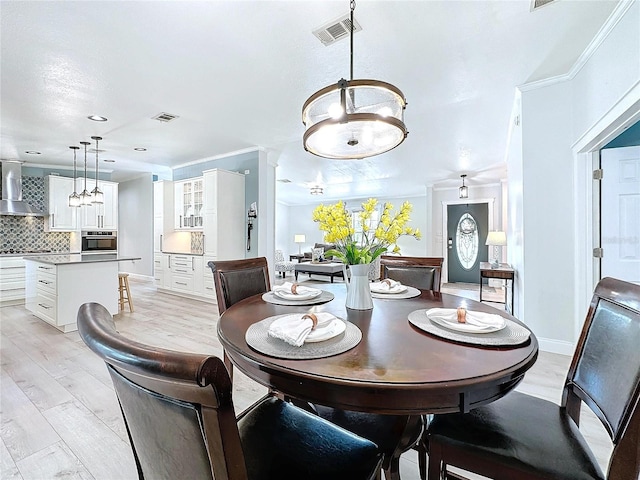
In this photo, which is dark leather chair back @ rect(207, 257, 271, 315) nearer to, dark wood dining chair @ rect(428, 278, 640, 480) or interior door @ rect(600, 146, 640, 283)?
dark wood dining chair @ rect(428, 278, 640, 480)

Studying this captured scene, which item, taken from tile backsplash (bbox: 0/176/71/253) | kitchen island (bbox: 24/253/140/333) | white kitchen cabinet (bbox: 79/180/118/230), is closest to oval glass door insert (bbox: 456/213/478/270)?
kitchen island (bbox: 24/253/140/333)

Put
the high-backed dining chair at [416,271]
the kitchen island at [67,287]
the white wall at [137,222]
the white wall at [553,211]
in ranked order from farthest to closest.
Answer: the white wall at [137,222] → the kitchen island at [67,287] → the white wall at [553,211] → the high-backed dining chair at [416,271]

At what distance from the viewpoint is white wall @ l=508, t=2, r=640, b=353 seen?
2.80m

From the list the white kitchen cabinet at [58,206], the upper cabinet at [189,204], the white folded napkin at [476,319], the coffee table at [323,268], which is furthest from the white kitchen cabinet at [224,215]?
the white folded napkin at [476,319]

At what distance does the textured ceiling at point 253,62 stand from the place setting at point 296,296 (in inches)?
71.0

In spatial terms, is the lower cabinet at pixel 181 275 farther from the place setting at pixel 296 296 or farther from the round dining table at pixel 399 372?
the round dining table at pixel 399 372

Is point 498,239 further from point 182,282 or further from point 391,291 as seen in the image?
point 182,282

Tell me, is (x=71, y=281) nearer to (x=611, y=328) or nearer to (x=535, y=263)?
(x=611, y=328)

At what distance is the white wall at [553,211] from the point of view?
280 cm

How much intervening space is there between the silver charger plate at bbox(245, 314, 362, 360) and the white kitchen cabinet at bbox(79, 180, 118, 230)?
6.77 meters

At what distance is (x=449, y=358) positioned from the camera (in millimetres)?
921

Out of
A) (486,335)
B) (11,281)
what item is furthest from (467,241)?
(11,281)

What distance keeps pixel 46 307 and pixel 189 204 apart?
2661 millimetres

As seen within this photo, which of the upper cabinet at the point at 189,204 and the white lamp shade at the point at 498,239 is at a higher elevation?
the upper cabinet at the point at 189,204
